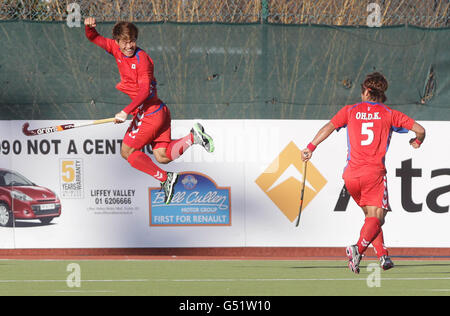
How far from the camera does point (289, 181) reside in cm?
969

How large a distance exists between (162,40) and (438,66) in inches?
147

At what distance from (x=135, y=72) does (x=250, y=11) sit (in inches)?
130

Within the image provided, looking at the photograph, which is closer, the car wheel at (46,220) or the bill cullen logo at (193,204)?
the bill cullen logo at (193,204)

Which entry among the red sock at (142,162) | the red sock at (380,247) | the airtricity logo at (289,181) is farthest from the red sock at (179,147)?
the airtricity logo at (289,181)

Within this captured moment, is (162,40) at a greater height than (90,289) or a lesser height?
greater

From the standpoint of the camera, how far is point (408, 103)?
9.76m

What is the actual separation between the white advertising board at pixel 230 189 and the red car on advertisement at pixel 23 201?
0.16 feet

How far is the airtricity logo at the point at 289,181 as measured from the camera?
9.66 metres

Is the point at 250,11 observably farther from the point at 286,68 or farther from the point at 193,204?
the point at 193,204

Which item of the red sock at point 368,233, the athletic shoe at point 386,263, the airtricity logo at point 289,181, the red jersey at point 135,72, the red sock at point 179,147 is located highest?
the red jersey at point 135,72

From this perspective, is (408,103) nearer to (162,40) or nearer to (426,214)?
(426,214)

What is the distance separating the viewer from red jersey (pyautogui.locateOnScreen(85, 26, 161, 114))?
22.8 feet

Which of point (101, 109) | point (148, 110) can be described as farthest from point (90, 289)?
point (101, 109)

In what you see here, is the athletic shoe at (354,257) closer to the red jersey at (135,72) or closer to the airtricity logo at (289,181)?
the red jersey at (135,72)
